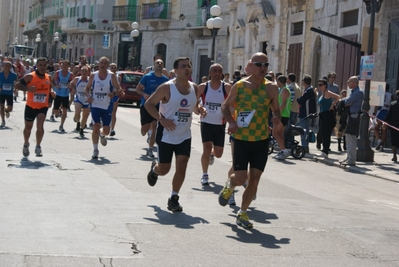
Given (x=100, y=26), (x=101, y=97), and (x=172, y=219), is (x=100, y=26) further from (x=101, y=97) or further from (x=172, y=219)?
(x=172, y=219)

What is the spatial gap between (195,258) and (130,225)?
146 cm

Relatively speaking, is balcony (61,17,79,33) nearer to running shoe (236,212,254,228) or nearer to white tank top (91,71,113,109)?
white tank top (91,71,113,109)

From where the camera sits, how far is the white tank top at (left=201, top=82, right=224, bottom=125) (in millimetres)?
11805

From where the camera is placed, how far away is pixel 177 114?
956 cm

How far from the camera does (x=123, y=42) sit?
190 ft

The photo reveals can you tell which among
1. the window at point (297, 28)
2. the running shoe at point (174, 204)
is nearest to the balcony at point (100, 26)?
the window at point (297, 28)

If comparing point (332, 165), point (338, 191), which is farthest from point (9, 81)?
point (338, 191)

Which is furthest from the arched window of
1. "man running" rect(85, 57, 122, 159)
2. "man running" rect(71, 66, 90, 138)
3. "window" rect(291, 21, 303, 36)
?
"man running" rect(85, 57, 122, 159)

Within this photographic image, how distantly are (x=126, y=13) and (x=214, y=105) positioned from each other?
1770 inches

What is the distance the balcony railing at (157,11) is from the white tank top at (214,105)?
39196 mm

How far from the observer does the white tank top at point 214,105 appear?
11.8 metres

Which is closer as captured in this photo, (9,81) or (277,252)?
(277,252)

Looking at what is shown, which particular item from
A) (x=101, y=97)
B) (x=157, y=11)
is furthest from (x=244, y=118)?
(x=157, y=11)

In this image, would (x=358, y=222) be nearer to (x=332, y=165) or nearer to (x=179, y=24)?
(x=332, y=165)
